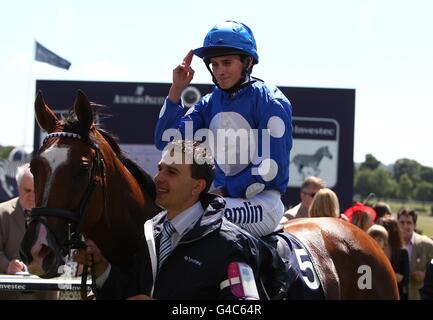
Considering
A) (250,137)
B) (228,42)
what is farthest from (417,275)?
(228,42)

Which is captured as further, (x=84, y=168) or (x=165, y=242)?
(x=84, y=168)

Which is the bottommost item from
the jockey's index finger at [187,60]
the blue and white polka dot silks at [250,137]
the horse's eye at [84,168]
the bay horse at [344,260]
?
the bay horse at [344,260]

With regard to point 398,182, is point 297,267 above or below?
below

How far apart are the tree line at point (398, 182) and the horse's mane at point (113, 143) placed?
6224 centimetres

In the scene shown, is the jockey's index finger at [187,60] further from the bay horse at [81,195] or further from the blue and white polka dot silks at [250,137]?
the bay horse at [81,195]

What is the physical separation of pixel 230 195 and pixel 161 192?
36.9 inches

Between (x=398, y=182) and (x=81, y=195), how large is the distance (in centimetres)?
6813

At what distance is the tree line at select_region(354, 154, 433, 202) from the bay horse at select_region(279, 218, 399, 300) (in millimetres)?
61022

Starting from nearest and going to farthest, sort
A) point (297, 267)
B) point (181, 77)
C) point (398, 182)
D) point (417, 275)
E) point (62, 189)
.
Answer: point (62, 189), point (297, 267), point (181, 77), point (417, 275), point (398, 182)

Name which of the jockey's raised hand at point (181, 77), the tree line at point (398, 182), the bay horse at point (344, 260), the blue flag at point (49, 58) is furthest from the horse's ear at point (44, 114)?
the tree line at point (398, 182)

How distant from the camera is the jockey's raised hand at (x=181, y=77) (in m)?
4.16

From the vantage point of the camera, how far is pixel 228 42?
3.87 meters

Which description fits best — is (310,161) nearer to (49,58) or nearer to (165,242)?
(49,58)
